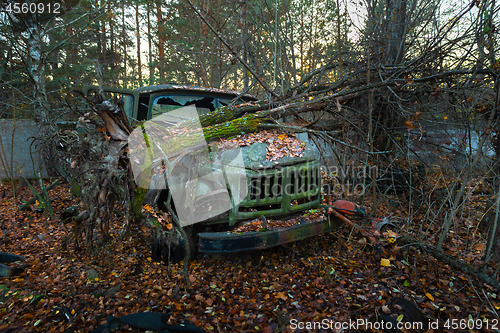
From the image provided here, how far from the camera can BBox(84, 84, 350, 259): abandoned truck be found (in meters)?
2.91

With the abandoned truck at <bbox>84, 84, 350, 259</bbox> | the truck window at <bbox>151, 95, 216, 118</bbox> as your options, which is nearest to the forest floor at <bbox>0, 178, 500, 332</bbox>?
the abandoned truck at <bbox>84, 84, 350, 259</bbox>

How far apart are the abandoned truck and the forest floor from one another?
0.54m

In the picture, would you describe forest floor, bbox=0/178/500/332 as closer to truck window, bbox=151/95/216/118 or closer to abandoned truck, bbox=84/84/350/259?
abandoned truck, bbox=84/84/350/259

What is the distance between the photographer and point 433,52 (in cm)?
406

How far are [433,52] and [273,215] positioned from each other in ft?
11.5

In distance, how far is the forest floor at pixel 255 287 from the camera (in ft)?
8.05

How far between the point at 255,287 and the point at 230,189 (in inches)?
44.2

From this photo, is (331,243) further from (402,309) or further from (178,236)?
(178,236)

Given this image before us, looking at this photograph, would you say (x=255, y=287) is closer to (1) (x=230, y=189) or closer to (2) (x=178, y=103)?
(1) (x=230, y=189)

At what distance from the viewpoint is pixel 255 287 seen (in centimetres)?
299

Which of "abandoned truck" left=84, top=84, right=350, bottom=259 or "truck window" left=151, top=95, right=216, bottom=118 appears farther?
"truck window" left=151, top=95, right=216, bottom=118

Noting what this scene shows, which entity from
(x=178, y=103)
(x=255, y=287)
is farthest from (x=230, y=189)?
(x=178, y=103)

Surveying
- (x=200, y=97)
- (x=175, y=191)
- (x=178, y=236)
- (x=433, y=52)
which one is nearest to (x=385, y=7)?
(x=433, y=52)

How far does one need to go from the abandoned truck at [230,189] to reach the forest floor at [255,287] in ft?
1.77
